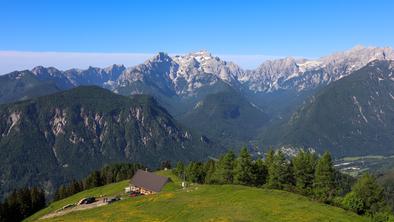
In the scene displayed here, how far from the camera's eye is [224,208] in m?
87.2

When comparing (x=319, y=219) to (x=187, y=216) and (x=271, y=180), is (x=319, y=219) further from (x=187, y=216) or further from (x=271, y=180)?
(x=271, y=180)

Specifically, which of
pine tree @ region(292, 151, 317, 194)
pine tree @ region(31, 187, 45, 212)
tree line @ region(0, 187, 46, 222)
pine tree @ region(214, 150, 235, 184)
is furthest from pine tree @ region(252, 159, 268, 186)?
pine tree @ region(31, 187, 45, 212)

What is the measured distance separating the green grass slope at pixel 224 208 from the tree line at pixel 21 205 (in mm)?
64937

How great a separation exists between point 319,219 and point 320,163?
164 ft

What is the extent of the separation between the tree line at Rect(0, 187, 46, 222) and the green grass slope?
6494 centimetres

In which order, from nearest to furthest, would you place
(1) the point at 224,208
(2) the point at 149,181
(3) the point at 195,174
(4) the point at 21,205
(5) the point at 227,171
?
(1) the point at 224,208 < (5) the point at 227,171 < (2) the point at 149,181 < (3) the point at 195,174 < (4) the point at 21,205

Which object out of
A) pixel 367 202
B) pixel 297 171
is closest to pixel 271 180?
pixel 297 171

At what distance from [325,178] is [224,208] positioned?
149 feet

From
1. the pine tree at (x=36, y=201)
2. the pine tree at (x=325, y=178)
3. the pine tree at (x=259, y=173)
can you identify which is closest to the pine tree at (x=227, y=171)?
the pine tree at (x=259, y=173)

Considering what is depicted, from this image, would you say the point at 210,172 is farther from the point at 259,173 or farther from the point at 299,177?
the point at 299,177

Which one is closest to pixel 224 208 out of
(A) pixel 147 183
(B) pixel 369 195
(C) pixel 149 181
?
(B) pixel 369 195

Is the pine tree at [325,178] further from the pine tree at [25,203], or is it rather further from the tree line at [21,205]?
the pine tree at [25,203]

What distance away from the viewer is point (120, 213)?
9438cm

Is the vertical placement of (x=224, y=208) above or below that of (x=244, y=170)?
above
